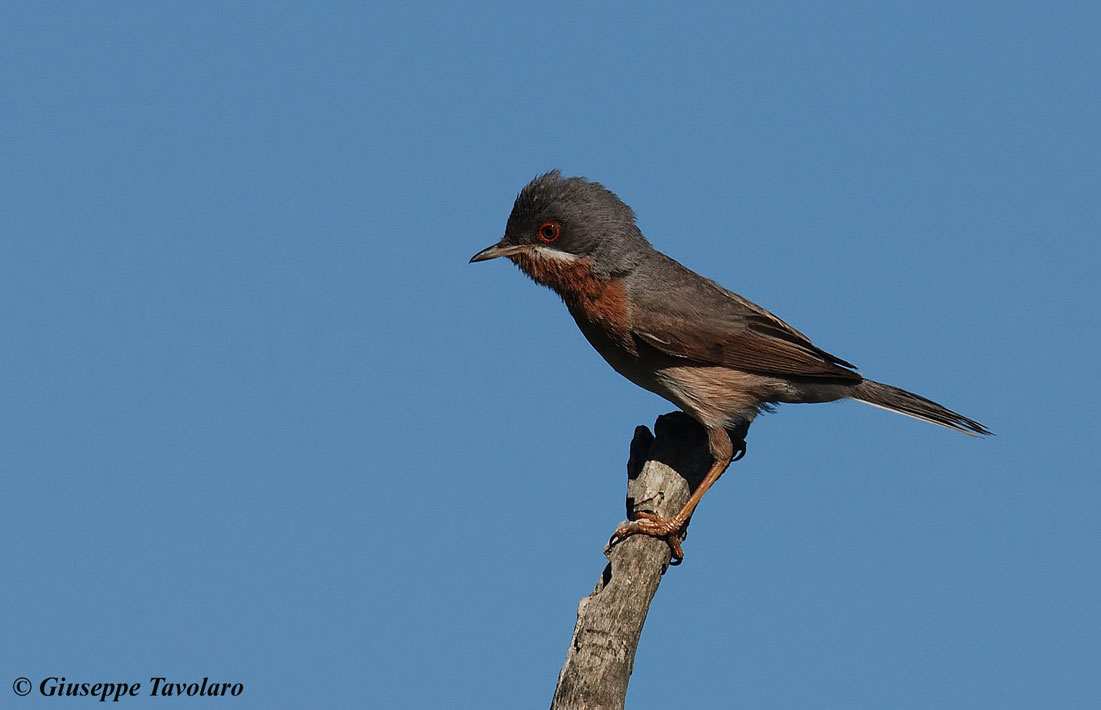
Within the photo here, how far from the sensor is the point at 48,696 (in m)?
8.05

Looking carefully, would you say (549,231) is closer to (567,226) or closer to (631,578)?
(567,226)

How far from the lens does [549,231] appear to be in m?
8.67

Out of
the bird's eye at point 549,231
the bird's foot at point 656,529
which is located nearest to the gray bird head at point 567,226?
the bird's eye at point 549,231

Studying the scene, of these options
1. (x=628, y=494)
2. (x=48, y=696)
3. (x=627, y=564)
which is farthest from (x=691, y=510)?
(x=48, y=696)

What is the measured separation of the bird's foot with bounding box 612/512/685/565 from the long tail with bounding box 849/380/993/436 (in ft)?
7.78

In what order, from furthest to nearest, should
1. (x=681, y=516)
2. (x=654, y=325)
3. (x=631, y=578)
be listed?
(x=654, y=325) → (x=681, y=516) → (x=631, y=578)

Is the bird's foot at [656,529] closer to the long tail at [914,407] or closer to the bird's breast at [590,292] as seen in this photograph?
the bird's breast at [590,292]

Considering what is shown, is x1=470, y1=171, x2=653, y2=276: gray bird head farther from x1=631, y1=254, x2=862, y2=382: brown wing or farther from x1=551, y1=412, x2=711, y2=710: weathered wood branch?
x1=551, y1=412, x2=711, y2=710: weathered wood branch

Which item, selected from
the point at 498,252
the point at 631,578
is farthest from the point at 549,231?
the point at 631,578

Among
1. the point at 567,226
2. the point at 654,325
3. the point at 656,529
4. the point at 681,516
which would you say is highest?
the point at 567,226

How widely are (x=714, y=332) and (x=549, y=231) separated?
166 cm

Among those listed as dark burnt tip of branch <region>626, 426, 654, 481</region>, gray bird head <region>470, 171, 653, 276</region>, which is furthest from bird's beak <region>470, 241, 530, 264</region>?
dark burnt tip of branch <region>626, 426, 654, 481</region>

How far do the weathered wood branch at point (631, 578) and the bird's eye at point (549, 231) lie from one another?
5.92 ft

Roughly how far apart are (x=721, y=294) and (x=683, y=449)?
153 cm
